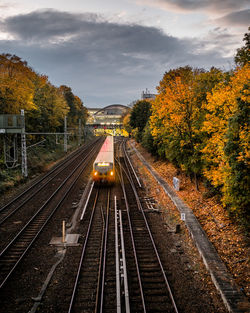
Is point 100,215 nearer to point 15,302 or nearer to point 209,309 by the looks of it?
point 15,302

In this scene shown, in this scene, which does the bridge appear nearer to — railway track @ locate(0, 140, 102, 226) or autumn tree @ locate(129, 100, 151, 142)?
autumn tree @ locate(129, 100, 151, 142)

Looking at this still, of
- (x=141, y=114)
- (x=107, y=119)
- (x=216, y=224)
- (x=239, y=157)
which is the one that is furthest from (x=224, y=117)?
(x=107, y=119)

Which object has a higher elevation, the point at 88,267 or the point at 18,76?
the point at 18,76

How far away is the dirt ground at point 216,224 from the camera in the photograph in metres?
10.8

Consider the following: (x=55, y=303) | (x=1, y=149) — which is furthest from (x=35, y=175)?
(x=55, y=303)

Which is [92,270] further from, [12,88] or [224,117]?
[12,88]

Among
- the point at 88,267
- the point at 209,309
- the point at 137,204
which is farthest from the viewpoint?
the point at 137,204

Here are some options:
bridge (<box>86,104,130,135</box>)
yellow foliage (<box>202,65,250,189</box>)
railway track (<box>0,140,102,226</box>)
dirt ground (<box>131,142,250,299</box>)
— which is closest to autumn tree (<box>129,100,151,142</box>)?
railway track (<box>0,140,102,226</box>)

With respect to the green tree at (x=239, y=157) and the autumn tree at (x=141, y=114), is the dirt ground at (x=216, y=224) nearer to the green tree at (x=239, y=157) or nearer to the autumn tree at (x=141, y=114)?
the green tree at (x=239, y=157)

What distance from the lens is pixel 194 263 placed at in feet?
38.0

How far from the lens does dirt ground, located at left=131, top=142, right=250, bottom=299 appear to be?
10.8 meters

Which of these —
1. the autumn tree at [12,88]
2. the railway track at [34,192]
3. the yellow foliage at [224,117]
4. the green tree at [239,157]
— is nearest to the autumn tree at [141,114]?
the railway track at [34,192]

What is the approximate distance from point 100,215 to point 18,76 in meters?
24.6

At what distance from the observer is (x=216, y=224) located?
50.2 ft
